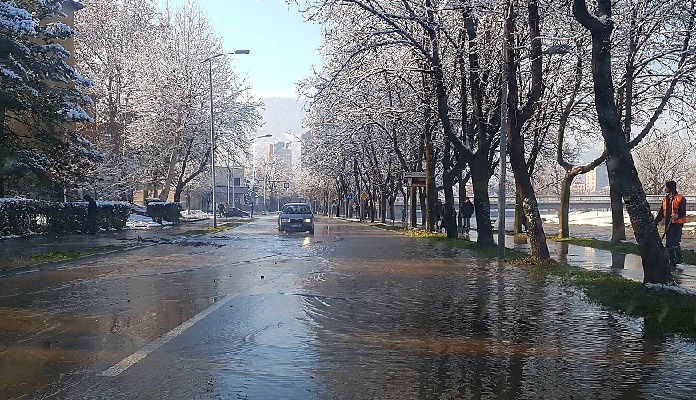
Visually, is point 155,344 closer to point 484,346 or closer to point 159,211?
point 484,346

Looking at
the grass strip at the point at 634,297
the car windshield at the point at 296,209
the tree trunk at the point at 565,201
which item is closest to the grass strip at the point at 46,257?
the grass strip at the point at 634,297

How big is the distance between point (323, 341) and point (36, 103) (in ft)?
71.0

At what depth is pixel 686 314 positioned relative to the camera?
9672mm

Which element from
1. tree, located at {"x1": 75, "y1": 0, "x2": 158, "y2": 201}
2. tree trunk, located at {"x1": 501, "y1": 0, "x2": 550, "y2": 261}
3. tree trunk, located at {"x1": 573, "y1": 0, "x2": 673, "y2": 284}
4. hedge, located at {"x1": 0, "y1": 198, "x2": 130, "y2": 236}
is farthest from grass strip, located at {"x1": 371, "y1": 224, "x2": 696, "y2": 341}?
tree, located at {"x1": 75, "y1": 0, "x2": 158, "y2": 201}

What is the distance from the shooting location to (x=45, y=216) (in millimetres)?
28516

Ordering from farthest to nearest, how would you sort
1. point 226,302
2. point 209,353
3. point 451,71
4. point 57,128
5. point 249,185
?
point 249,185, point 57,128, point 451,71, point 226,302, point 209,353

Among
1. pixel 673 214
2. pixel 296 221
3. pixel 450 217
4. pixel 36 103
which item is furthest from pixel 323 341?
pixel 296 221

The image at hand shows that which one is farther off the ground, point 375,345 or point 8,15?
point 8,15

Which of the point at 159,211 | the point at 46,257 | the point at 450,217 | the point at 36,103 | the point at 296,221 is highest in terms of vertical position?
the point at 36,103

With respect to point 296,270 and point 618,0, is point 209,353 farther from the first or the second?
point 618,0

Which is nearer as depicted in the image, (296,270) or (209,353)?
(209,353)

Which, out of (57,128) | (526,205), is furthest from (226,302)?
(57,128)

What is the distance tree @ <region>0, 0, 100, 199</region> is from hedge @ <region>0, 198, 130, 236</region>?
857 millimetres

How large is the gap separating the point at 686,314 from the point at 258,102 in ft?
157
